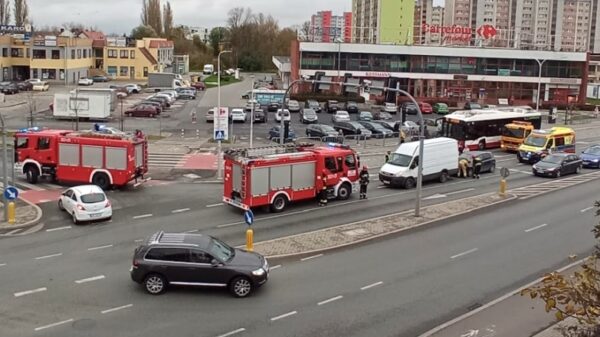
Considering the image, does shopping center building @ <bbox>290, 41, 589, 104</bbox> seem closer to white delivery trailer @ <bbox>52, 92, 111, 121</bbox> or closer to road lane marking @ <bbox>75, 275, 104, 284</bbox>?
white delivery trailer @ <bbox>52, 92, 111, 121</bbox>

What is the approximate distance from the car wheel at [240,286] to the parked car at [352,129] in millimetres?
34980

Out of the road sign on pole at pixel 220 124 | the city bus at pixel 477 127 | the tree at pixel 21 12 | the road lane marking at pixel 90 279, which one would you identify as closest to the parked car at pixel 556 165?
the city bus at pixel 477 127

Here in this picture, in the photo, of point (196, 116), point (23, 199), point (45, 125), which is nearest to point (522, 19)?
point (196, 116)

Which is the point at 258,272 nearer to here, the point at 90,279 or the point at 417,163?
the point at 90,279

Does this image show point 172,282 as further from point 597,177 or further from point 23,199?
point 597,177

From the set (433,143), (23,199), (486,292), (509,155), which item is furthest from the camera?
(509,155)

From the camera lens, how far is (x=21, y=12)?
120125mm

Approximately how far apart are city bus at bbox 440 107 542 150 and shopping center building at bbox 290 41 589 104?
4042cm

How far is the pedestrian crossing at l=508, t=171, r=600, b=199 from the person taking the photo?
105ft

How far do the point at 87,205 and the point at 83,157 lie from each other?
6612 mm

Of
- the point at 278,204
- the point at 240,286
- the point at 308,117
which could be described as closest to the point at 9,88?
the point at 308,117

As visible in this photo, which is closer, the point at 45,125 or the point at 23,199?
the point at 23,199

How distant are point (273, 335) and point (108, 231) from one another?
1108 centimetres

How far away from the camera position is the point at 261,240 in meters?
22.7
